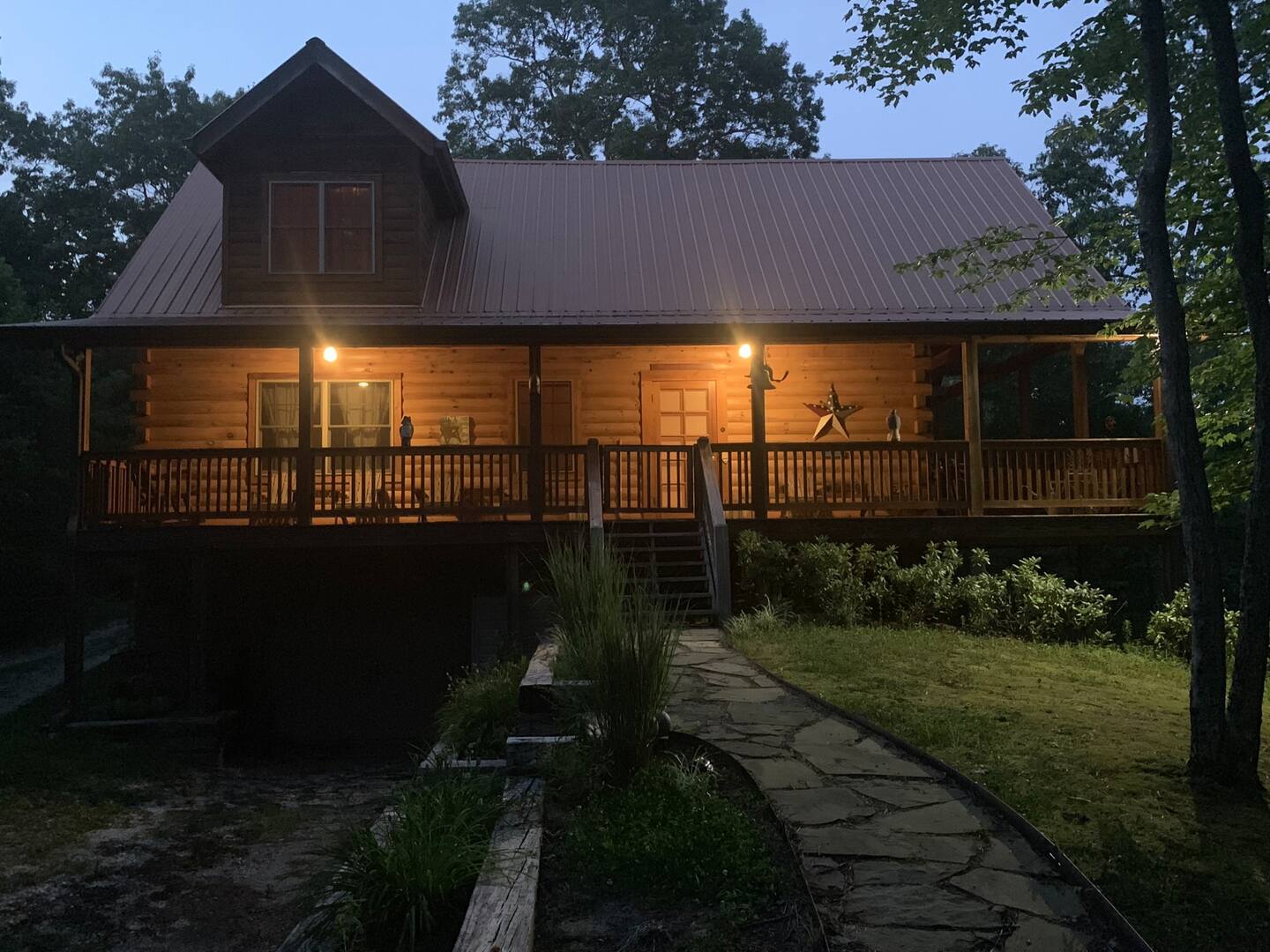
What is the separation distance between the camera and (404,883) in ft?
13.0

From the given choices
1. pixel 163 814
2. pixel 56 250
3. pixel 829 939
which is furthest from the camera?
pixel 56 250

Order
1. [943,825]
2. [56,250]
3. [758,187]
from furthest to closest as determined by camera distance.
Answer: [56,250], [758,187], [943,825]

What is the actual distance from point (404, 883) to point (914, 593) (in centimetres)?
842

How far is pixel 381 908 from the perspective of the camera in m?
3.96

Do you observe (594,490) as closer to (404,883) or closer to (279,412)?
(279,412)

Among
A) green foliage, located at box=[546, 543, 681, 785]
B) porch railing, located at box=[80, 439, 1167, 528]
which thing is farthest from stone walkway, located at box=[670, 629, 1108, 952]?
porch railing, located at box=[80, 439, 1167, 528]

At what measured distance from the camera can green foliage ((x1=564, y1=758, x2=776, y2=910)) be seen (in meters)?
4.00

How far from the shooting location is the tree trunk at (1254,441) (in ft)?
18.0

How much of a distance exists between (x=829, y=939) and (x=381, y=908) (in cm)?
173

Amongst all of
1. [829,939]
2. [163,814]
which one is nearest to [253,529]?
[163,814]

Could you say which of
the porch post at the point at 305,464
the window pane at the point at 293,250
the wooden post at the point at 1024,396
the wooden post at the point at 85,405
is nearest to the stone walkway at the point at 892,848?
the porch post at the point at 305,464

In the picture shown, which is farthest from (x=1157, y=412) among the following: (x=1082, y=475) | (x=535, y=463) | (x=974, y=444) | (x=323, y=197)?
(x=323, y=197)

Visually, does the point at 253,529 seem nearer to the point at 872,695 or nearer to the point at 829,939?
the point at 872,695

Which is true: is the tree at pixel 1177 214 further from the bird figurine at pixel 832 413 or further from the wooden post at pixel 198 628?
the wooden post at pixel 198 628
